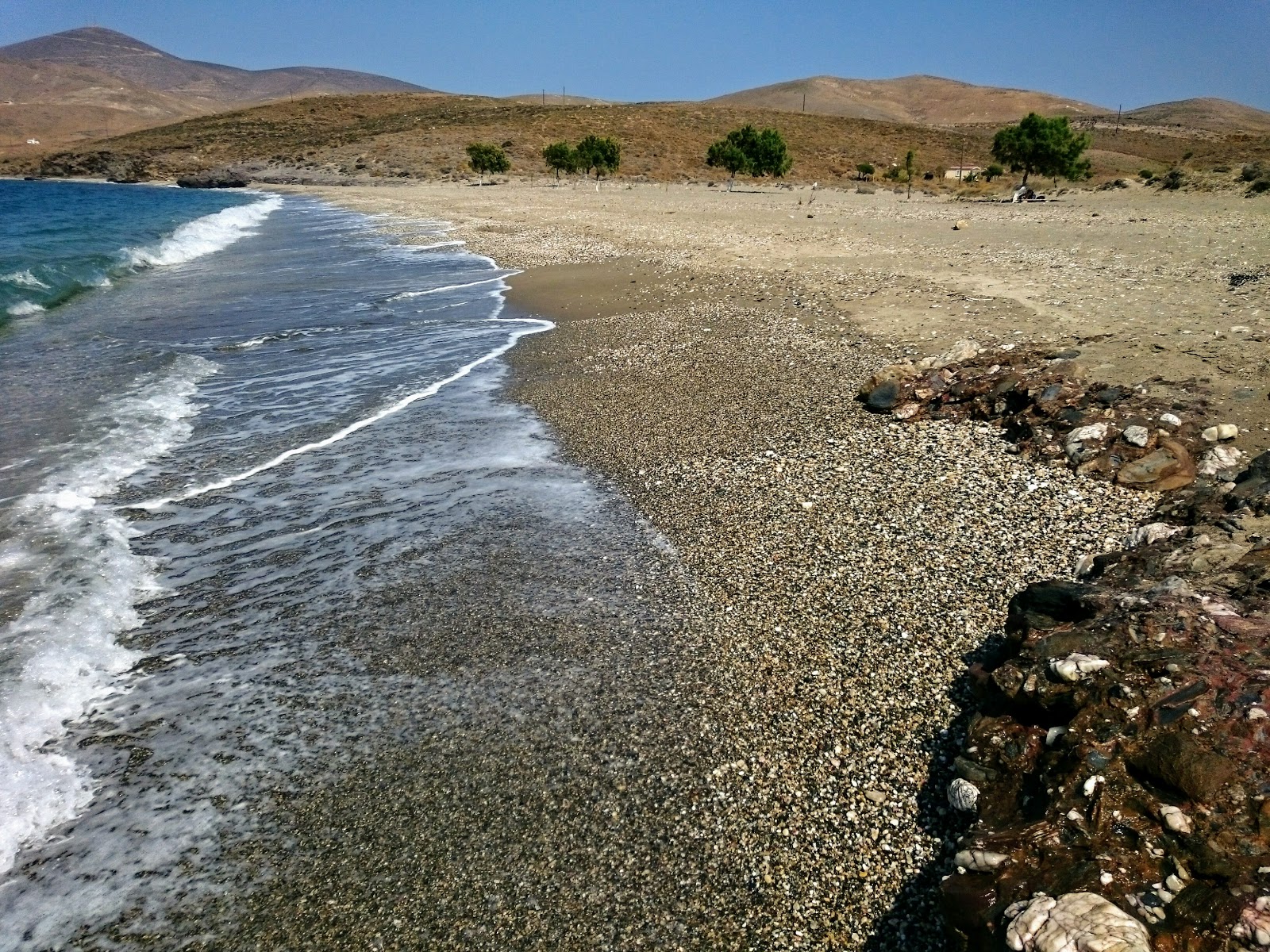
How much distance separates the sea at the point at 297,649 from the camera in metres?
4.25

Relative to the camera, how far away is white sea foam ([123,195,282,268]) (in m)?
30.1

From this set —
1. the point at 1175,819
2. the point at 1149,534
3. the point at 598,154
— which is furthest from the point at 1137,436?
the point at 598,154

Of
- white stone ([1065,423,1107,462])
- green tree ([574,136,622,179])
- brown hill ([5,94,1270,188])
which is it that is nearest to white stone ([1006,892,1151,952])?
white stone ([1065,423,1107,462])

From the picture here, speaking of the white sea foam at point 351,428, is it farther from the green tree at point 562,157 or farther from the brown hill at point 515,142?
the green tree at point 562,157

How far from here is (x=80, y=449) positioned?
10.0m

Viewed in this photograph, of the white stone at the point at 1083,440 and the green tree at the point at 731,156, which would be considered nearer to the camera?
the white stone at the point at 1083,440

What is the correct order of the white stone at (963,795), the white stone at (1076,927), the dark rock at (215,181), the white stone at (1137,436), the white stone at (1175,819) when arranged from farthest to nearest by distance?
the dark rock at (215,181) < the white stone at (1137,436) < the white stone at (963,795) < the white stone at (1175,819) < the white stone at (1076,927)

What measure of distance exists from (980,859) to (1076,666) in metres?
1.39

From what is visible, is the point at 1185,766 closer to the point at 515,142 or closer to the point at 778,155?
the point at 778,155

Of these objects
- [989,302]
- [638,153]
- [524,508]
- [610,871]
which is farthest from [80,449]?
[638,153]

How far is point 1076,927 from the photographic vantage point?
9.69 ft

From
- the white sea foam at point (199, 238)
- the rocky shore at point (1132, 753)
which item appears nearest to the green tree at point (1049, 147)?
the white sea foam at point (199, 238)

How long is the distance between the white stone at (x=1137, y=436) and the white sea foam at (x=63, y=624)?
31.7ft

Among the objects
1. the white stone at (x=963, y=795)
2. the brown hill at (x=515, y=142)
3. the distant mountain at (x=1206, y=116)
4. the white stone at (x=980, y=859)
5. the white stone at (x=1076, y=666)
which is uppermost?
the distant mountain at (x=1206, y=116)
